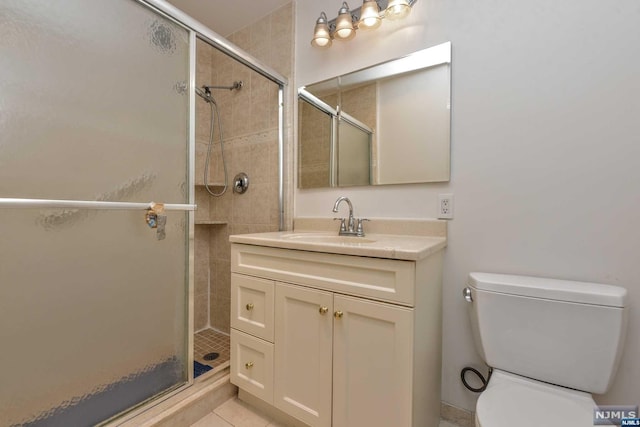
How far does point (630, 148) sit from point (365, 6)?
1.25 meters

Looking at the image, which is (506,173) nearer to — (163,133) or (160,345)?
(163,133)

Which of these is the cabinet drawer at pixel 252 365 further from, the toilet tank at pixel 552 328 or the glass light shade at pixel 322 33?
the glass light shade at pixel 322 33

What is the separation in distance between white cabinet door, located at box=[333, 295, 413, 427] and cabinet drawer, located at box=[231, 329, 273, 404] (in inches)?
13.1

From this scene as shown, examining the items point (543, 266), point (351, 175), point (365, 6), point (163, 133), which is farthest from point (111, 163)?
point (543, 266)

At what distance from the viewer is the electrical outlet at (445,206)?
4.12ft

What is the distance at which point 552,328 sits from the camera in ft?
2.98

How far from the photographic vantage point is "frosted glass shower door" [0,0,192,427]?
0.88 meters

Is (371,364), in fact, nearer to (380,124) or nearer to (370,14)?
(380,124)

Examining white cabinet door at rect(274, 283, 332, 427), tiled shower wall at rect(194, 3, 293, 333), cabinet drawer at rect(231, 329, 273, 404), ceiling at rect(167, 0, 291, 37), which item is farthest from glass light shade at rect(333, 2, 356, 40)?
cabinet drawer at rect(231, 329, 273, 404)

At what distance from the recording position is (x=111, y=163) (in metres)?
1.05

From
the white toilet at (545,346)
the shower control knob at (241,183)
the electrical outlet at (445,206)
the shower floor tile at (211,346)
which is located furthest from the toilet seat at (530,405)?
the shower control knob at (241,183)

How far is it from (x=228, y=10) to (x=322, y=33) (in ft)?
2.70

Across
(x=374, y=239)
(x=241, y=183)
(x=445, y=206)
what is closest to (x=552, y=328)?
(x=445, y=206)

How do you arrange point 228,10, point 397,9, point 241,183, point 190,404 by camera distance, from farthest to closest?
1. point 241,183
2. point 228,10
3. point 397,9
4. point 190,404
